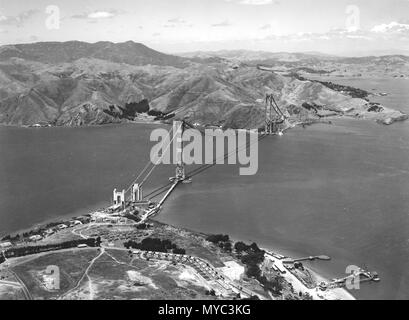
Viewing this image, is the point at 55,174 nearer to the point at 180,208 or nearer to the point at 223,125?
the point at 180,208

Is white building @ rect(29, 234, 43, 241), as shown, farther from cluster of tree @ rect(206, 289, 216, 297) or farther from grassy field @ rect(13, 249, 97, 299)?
cluster of tree @ rect(206, 289, 216, 297)

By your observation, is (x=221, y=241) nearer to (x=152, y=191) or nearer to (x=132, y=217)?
(x=132, y=217)

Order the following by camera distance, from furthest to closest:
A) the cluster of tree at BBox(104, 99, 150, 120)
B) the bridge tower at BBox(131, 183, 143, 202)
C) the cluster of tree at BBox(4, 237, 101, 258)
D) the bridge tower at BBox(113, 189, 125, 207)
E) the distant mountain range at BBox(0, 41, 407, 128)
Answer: the cluster of tree at BBox(104, 99, 150, 120) < the distant mountain range at BBox(0, 41, 407, 128) < the bridge tower at BBox(131, 183, 143, 202) < the bridge tower at BBox(113, 189, 125, 207) < the cluster of tree at BBox(4, 237, 101, 258)

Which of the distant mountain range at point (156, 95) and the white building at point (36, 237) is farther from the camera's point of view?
the distant mountain range at point (156, 95)

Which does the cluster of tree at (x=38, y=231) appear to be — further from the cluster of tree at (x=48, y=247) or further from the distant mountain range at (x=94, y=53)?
the distant mountain range at (x=94, y=53)

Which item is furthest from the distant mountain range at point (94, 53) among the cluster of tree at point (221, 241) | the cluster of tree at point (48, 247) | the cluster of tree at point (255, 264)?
the cluster of tree at point (255, 264)

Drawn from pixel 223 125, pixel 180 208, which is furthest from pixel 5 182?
pixel 223 125

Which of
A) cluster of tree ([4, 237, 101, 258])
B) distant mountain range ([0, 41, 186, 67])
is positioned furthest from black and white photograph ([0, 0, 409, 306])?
distant mountain range ([0, 41, 186, 67])
